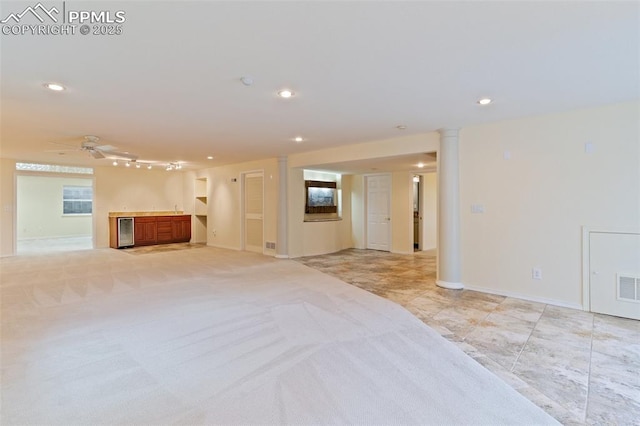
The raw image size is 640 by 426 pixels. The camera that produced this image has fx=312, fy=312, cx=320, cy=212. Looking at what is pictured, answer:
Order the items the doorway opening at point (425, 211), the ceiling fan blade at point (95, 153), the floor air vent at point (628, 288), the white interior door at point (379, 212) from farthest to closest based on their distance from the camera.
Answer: the doorway opening at point (425, 211) < the white interior door at point (379, 212) < the ceiling fan blade at point (95, 153) < the floor air vent at point (628, 288)

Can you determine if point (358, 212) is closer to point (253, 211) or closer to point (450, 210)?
point (253, 211)

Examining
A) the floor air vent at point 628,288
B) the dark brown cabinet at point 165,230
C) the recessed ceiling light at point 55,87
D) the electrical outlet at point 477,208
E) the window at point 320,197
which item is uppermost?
the recessed ceiling light at point 55,87

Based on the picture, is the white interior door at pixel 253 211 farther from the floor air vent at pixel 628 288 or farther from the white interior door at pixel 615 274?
the floor air vent at pixel 628 288

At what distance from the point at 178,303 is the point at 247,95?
2.62 meters

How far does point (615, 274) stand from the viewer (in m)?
3.56

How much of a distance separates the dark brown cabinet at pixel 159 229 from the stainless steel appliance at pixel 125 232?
0.11 m

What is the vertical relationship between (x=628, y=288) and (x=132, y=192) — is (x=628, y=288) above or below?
below

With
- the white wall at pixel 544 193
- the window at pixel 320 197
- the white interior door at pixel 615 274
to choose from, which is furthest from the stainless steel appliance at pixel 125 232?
the white interior door at pixel 615 274

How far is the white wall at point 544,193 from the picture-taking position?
354 centimetres

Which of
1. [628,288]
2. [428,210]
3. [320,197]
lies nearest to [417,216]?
[428,210]

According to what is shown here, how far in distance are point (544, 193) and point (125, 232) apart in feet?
33.0

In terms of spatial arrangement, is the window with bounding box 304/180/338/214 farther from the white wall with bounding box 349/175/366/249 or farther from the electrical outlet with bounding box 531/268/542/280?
the electrical outlet with bounding box 531/268/542/280

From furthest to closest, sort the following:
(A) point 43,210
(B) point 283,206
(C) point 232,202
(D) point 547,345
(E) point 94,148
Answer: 1. (A) point 43,210
2. (C) point 232,202
3. (B) point 283,206
4. (E) point 94,148
5. (D) point 547,345

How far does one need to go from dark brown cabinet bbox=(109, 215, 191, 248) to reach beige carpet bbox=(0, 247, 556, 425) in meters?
4.97
